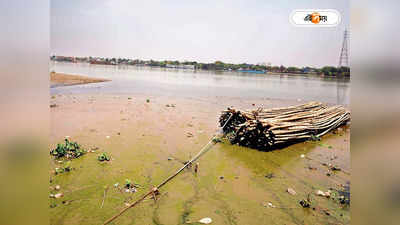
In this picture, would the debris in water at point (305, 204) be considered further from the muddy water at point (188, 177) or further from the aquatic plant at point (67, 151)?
the aquatic plant at point (67, 151)

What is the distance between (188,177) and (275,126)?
8.30 ft

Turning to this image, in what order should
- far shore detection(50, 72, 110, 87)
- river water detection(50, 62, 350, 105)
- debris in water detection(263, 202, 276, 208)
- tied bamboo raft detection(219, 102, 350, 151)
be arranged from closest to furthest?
1. debris in water detection(263, 202, 276, 208)
2. tied bamboo raft detection(219, 102, 350, 151)
3. river water detection(50, 62, 350, 105)
4. far shore detection(50, 72, 110, 87)

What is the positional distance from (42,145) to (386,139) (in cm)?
150

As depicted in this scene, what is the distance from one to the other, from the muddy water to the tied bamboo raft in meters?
0.26

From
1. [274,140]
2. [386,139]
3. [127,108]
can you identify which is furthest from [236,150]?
[127,108]

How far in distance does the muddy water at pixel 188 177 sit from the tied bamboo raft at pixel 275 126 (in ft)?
0.86

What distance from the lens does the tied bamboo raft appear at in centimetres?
539

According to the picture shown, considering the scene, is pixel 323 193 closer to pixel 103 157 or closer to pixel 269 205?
pixel 269 205

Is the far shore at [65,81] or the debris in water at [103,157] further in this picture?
the far shore at [65,81]

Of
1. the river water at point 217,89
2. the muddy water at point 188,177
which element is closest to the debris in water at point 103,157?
the muddy water at point 188,177

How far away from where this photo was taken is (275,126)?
17.7 feet

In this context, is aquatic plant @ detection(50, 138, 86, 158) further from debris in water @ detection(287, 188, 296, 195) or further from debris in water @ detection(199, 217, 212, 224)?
debris in water @ detection(287, 188, 296, 195)

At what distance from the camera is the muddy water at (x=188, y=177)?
296 cm

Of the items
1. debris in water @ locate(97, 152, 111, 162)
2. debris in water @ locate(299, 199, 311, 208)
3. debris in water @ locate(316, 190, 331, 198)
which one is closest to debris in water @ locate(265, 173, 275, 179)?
debris in water @ locate(316, 190, 331, 198)
